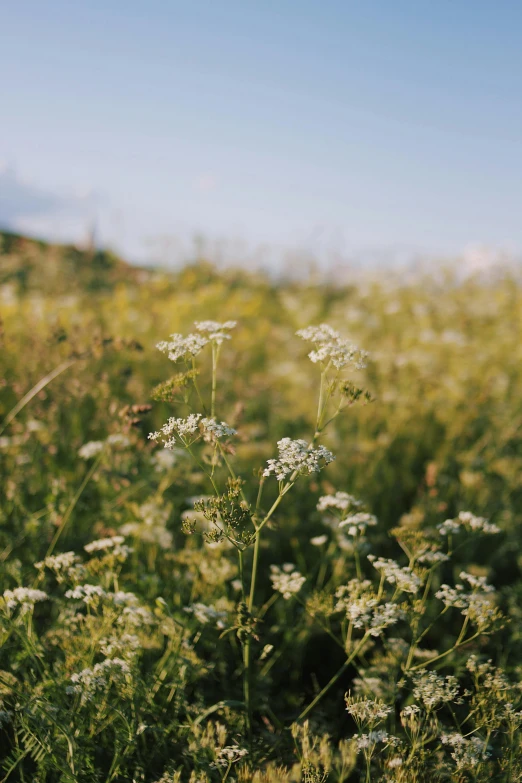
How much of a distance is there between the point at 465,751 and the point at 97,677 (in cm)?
132

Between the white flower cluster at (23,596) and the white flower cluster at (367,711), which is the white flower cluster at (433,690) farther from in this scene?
the white flower cluster at (23,596)

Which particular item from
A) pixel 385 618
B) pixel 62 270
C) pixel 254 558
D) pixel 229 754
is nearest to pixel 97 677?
pixel 229 754

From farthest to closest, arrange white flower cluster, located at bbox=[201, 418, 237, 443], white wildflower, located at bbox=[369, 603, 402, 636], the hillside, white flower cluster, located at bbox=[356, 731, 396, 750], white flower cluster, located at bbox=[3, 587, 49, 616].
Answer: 1. the hillside
2. white flower cluster, located at bbox=[3, 587, 49, 616]
3. white wildflower, located at bbox=[369, 603, 402, 636]
4. white flower cluster, located at bbox=[201, 418, 237, 443]
5. white flower cluster, located at bbox=[356, 731, 396, 750]

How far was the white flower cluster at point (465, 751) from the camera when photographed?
6.74 ft

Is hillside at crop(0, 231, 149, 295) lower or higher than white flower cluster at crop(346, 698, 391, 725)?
higher

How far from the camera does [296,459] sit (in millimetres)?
2148

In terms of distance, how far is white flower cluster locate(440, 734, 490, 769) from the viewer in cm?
205

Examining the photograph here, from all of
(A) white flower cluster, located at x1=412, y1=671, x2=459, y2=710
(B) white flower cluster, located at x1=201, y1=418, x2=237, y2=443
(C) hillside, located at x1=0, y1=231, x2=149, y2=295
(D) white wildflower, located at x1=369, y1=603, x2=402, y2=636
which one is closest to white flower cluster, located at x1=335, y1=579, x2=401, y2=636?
(D) white wildflower, located at x1=369, y1=603, x2=402, y2=636

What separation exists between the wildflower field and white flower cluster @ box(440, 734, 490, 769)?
0.01m

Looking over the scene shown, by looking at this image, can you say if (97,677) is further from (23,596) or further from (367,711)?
(367,711)

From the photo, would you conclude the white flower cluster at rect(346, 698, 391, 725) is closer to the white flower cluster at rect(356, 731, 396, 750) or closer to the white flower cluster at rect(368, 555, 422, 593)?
the white flower cluster at rect(356, 731, 396, 750)

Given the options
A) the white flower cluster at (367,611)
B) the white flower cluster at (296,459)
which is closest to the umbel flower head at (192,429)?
the white flower cluster at (296,459)

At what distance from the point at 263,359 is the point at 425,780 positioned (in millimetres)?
6100

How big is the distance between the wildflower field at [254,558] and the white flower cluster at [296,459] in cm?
1
